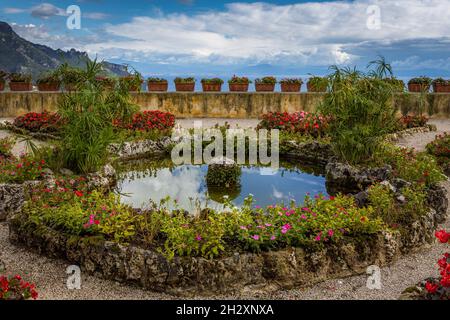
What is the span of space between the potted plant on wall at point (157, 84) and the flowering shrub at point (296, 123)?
17.0 ft

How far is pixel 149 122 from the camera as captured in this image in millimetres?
14656

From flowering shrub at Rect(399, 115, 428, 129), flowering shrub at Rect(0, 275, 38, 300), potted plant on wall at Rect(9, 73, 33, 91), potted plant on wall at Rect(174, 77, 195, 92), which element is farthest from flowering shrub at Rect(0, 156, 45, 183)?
flowering shrub at Rect(399, 115, 428, 129)

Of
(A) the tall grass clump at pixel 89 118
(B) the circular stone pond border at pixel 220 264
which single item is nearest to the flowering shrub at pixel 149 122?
(A) the tall grass clump at pixel 89 118

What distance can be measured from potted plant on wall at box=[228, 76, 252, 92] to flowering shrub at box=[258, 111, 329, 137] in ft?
13.1

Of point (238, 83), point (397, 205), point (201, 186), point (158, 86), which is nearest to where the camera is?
point (397, 205)

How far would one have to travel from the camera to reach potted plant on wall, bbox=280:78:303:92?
19234 millimetres

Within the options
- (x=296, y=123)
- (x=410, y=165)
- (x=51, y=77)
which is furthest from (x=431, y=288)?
(x=51, y=77)

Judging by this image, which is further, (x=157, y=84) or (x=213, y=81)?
(x=213, y=81)

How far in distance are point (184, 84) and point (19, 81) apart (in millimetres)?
5982

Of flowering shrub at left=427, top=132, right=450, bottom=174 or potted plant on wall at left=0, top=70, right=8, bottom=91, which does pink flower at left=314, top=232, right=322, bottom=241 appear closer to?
flowering shrub at left=427, top=132, right=450, bottom=174

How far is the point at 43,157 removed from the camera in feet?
30.8

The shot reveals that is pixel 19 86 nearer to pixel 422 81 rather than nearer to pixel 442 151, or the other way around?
pixel 442 151

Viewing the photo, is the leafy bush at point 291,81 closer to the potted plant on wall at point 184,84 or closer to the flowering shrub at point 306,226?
the potted plant on wall at point 184,84

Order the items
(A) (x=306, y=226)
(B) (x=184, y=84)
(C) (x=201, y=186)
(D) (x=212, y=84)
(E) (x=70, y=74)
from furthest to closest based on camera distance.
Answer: (D) (x=212, y=84)
(B) (x=184, y=84)
(C) (x=201, y=186)
(E) (x=70, y=74)
(A) (x=306, y=226)
